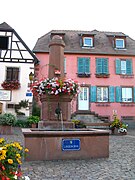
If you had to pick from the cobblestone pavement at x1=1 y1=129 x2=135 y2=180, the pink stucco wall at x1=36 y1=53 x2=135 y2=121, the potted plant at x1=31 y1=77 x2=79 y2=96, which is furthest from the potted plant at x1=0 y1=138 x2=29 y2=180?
the pink stucco wall at x1=36 y1=53 x2=135 y2=121

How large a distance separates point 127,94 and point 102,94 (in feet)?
8.23

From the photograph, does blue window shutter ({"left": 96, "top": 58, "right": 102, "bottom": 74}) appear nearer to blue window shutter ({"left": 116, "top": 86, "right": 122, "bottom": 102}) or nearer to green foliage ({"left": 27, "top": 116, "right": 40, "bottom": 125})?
blue window shutter ({"left": 116, "top": 86, "right": 122, "bottom": 102})

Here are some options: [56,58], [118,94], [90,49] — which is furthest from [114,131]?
[90,49]

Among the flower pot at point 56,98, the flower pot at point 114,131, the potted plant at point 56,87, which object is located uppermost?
the potted plant at point 56,87

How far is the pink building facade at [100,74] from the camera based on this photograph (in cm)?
2062

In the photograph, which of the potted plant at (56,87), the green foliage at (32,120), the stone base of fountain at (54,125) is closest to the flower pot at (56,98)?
the potted plant at (56,87)

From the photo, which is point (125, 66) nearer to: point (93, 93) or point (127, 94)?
point (127, 94)

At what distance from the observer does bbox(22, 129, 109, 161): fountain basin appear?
5.22 metres

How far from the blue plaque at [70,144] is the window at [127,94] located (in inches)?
646

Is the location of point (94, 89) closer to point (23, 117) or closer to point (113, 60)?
point (113, 60)

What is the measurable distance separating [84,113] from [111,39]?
9229mm

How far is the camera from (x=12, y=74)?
1859 centimetres

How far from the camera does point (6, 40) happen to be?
61.2 ft

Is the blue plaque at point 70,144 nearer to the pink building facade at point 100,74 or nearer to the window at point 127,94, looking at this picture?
the pink building facade at point 100,74
